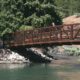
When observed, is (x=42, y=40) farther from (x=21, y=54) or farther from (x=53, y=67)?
(x=21, y=54)

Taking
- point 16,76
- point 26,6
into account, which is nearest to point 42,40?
point 16,76

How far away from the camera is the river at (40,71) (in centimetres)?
3875

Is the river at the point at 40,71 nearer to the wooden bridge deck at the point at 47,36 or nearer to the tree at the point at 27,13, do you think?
the wooden bridge deck at the point at 47,36

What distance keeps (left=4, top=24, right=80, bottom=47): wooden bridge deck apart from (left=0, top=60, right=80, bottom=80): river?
2.72m

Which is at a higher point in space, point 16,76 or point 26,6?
point 26,6

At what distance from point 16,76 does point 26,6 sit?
16.5 m

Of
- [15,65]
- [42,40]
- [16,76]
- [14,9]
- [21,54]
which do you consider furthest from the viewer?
[14,9]

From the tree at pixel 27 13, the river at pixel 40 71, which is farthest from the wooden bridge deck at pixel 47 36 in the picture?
the tree at pixel 27 13

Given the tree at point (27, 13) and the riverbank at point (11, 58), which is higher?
the tree at point (27, 13)

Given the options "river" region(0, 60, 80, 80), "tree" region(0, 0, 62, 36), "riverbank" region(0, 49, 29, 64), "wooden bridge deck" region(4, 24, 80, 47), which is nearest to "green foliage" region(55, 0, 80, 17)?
"tree" region(0, 0, 62, 36)

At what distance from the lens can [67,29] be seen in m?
41.5

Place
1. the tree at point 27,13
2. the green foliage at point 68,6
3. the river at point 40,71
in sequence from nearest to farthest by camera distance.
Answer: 1. the river at point 40,71
2. the tree at point 27,13
3. the green foliage at point 68,6

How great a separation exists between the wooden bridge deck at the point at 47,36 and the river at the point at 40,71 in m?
2.72

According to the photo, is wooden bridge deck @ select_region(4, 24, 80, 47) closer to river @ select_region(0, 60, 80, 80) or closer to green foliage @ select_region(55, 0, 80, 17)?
river @ select_region(0, 60, 80, 80)
